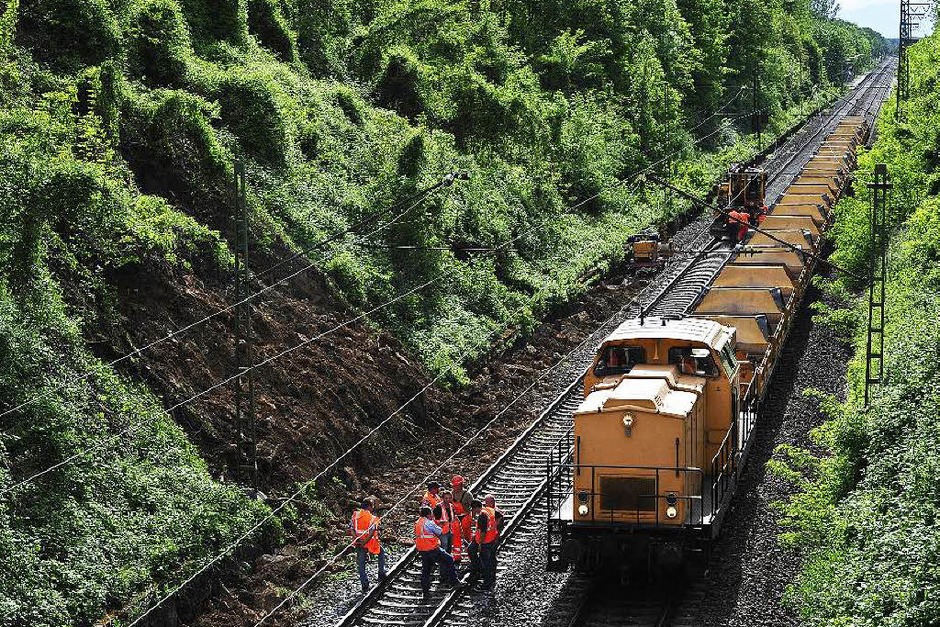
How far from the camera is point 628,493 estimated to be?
17.2 meters

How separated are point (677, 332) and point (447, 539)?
5.07 metres

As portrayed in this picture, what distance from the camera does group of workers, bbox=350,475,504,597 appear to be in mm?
17828

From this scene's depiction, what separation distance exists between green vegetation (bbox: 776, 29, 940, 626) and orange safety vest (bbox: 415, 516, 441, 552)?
5385mm

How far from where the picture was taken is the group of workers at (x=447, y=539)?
1783 centimetres

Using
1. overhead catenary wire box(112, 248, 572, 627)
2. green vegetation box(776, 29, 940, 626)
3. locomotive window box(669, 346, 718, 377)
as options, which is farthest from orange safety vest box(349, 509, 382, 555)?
green vegetation box(776, 29, 940, 626)

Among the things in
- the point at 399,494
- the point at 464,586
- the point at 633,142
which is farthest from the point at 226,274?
the point at 633,142

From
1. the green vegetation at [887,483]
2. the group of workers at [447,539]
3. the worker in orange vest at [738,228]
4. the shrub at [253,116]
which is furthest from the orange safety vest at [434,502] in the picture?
the worker in orange vest at [738,228]

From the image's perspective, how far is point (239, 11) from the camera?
35.6 m

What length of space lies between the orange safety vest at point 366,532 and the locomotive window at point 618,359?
14.6 ft

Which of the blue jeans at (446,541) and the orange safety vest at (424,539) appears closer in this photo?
the orange safety vest at (424,539)

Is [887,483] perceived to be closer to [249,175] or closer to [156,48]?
[249,175]

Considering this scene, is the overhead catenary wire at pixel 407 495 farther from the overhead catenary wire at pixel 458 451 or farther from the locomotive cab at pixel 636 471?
the locomotive cab at pixel 636 471

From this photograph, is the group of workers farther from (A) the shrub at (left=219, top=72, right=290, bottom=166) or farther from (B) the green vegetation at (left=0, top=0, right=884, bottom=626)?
(A) the shrub at (left=219, top=72, right=290, bottom=166)

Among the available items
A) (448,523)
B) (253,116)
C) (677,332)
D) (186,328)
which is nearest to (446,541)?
(448,523)
